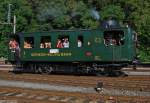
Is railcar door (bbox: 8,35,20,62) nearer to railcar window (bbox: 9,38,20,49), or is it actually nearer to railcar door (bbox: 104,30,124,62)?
railcar window (bbox: 9,38,20,49)

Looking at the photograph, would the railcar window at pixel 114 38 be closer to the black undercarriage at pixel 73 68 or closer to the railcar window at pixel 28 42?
the black undercarriage at pixel 73 68

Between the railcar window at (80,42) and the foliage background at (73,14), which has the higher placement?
the foliage background at (73,14)

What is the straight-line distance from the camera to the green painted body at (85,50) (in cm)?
2252

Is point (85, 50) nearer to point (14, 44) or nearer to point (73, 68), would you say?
point (73, 68)

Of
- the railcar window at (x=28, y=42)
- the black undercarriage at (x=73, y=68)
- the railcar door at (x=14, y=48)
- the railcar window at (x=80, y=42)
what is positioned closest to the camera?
the black undercarriage at (x=73, y=68)

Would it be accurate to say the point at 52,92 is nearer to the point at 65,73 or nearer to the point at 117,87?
the point at 117,87

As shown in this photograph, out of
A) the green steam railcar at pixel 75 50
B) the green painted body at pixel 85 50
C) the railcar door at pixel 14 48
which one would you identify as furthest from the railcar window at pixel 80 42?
the railcar door at pixel 14 48

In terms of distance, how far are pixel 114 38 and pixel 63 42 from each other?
3209 mm

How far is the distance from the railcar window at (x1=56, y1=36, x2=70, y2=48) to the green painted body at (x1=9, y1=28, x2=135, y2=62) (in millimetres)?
172

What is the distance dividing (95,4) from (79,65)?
28235 mm

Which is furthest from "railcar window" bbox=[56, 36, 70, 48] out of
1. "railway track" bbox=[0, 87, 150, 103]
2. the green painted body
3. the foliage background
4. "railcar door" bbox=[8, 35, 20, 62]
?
the foliage background

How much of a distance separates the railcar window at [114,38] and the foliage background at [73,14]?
1743cm

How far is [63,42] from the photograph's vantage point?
24.3 meters

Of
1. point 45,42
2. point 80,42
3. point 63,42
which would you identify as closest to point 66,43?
point 63,42
